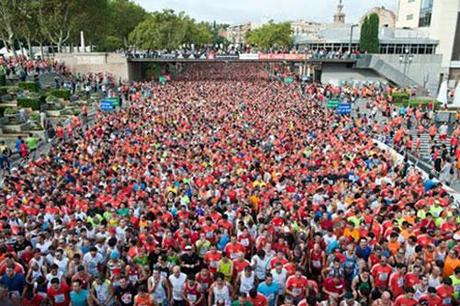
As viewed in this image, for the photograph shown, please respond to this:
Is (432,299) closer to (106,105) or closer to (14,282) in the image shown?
(14,282)

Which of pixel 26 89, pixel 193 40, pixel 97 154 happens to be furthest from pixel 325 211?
pixel 193 40

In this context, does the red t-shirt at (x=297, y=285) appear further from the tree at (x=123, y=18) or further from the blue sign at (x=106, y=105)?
the tree at (x=123, y=18)

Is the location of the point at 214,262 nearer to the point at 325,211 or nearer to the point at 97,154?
the point at 325,211

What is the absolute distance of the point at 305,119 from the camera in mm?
24016

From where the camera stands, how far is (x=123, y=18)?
76000mm

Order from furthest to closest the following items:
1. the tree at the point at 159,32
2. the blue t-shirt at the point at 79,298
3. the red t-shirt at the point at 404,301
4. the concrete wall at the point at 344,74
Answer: the tree at the point at 159,32, the concrete wall at the point at 344,74, the blue t-shirt at the point at 79,298, the red t-shirt at the point at 404,301

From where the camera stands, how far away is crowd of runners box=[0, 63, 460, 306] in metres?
7.02

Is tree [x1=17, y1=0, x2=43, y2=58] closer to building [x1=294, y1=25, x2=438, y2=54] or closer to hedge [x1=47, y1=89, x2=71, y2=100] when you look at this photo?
hedge [x1=47, y1=89, x2=71, y2=100]

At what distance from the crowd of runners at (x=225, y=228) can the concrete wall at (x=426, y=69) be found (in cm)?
3067

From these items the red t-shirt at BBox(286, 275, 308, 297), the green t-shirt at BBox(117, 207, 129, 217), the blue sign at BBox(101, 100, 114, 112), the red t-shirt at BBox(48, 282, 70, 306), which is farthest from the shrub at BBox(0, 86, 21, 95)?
the red t-shirt at BBox(286, 275, 308, 297)

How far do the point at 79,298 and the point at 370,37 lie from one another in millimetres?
45849

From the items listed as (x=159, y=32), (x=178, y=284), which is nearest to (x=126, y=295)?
(x=178, y=284)

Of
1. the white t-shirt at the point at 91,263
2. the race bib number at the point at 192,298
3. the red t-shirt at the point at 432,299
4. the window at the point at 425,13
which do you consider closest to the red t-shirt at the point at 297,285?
the race bib number at the point at 192,298

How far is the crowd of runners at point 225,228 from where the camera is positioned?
23.0ft
